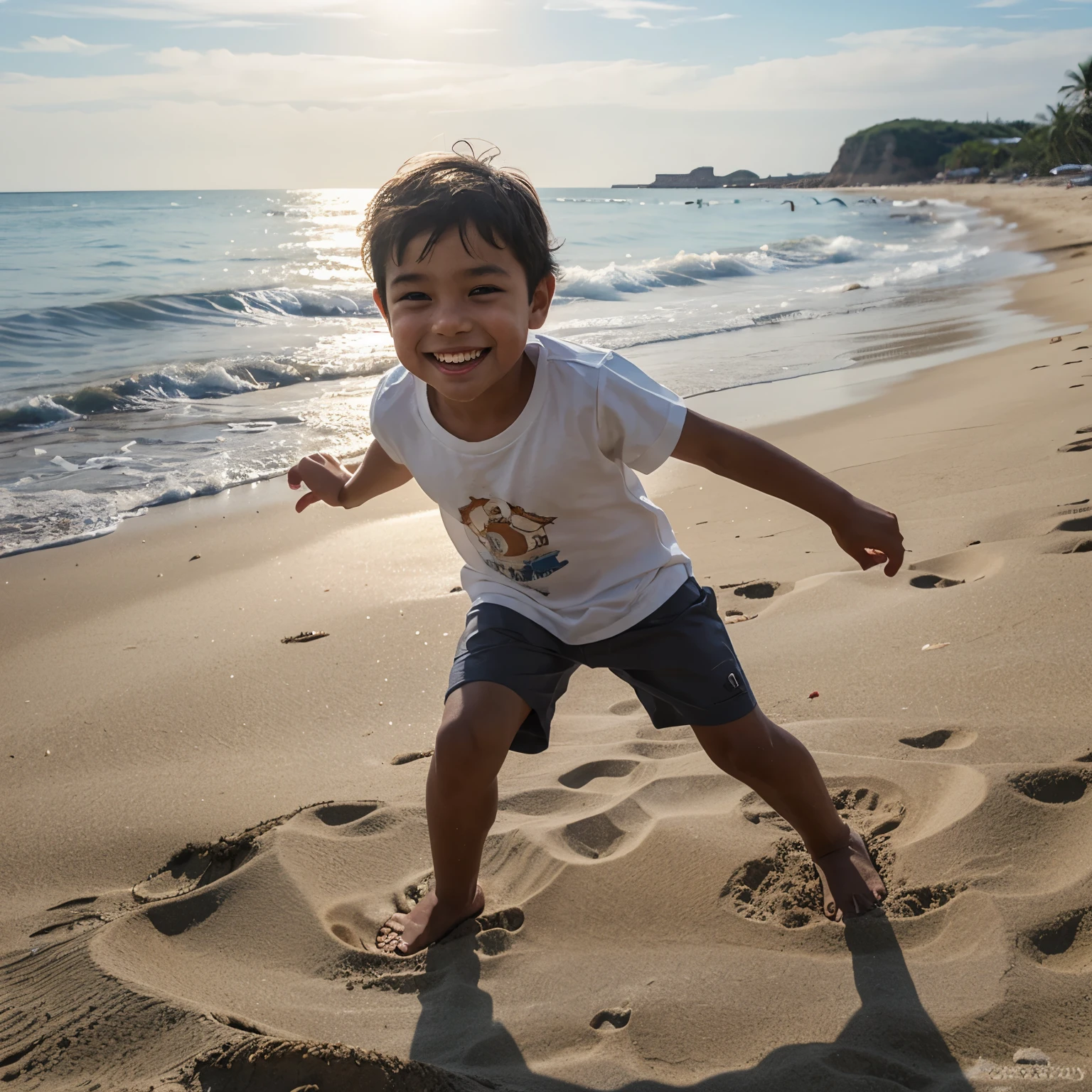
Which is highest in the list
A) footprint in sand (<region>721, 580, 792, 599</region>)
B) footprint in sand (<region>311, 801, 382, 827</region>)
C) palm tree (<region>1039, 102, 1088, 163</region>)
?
palm tree (<region>1039, 102, 1088, 163</region>)

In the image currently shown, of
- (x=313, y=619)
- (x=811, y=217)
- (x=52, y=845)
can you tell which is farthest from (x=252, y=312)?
(x=811, y=217)

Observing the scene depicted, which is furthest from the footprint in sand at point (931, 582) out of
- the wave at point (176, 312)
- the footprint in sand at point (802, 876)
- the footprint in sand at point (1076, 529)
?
the wave at point (176, 312)

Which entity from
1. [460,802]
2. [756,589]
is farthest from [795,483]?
[756,589]

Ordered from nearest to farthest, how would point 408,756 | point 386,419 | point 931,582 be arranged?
point 386,419 → point 408,756 → point 931,582

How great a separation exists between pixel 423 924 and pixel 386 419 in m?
1.11

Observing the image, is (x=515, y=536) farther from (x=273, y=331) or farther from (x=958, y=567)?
(x=273, y=331)

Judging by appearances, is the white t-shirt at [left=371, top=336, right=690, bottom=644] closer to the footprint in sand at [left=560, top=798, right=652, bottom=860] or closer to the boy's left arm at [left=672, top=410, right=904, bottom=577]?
the boy's left arm at [left=672, top=410, right=904, bottom=577]

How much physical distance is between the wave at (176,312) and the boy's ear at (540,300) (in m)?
10.8

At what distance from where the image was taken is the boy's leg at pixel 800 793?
1980mm

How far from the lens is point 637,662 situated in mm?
2109

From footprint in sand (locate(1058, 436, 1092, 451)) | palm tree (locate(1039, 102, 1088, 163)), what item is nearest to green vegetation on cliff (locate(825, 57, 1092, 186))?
palm tree (locate(1039, 102, 1088, 163))

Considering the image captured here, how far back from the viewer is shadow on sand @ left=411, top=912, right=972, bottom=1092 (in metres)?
1.52

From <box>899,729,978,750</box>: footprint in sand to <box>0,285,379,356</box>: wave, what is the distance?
11.4 m

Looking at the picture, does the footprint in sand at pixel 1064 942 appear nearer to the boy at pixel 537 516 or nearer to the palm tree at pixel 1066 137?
the boy at pixel 537 516
